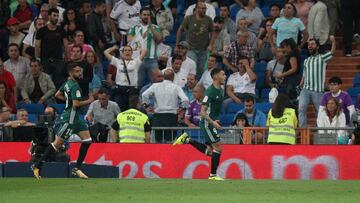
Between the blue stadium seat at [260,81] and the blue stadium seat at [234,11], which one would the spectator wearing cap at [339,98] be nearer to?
the blue stadium seat at [260,81]

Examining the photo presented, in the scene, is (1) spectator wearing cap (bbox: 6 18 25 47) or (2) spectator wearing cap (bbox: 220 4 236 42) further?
(1) spectator wearing cap (bbox: 6 18 25 47)

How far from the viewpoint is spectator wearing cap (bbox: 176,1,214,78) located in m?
28.4

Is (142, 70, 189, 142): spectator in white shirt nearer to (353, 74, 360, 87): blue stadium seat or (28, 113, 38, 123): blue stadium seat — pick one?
(28, 113, 38, 123): blue stadium seat

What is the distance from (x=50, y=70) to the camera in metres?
29.2

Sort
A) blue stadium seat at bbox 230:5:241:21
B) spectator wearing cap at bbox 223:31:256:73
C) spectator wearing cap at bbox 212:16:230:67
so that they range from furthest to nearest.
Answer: blue stadium seat at bbox 230:5:241:21
spectator wearing cap at bbox 212:16:230:67
spectator wearing cap at bbox 223:31:256:73

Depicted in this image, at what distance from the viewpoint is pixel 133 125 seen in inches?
953

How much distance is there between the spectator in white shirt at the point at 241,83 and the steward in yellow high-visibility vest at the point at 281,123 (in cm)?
331

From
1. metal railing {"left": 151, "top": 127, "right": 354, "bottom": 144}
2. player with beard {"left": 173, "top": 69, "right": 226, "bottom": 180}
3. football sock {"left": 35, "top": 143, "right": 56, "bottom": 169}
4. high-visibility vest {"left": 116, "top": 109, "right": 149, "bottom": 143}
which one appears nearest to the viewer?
player with beard {"left": 173, "top": 69, "right": 226, "bottom": 180}

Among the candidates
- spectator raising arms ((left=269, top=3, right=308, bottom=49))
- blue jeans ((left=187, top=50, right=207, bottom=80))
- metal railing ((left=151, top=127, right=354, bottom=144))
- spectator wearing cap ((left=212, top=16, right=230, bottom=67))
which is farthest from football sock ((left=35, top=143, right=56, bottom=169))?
spectator raising arms ((left=269, top=3, right=308, bottom=49))

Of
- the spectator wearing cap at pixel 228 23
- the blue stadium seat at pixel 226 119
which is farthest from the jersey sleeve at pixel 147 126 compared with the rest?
the spectator wearing cap at pixel 228 23

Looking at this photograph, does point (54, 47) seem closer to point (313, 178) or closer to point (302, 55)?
point (302, 55)

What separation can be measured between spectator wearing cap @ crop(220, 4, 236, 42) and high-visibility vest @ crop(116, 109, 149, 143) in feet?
17.6

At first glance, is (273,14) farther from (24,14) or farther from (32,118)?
(24,14)

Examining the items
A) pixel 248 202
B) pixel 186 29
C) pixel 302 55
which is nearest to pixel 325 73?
pixel 302 55
